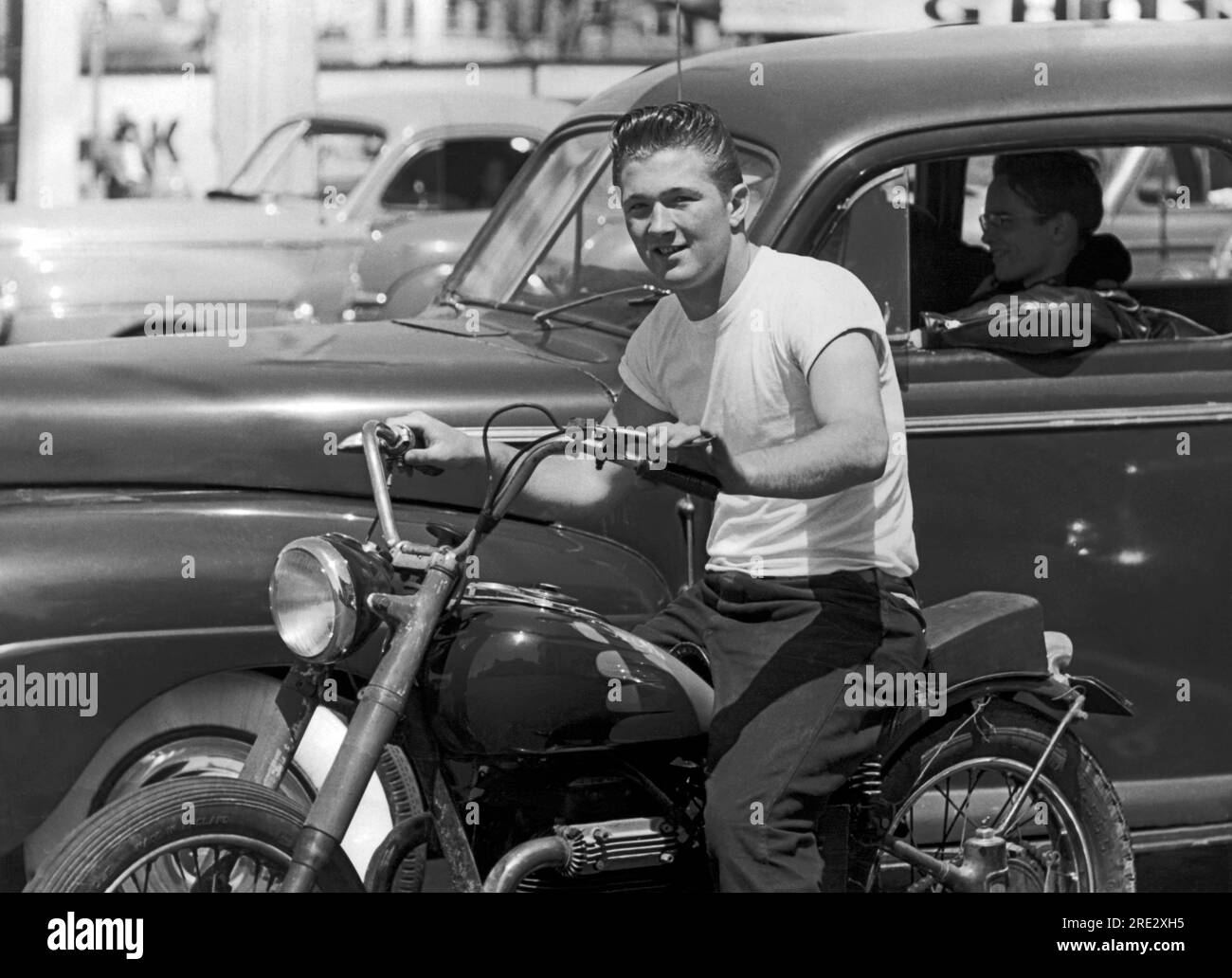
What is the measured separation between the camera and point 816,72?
429 cm

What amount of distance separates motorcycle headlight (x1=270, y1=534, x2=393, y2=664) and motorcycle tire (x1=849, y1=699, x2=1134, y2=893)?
44.7 inches

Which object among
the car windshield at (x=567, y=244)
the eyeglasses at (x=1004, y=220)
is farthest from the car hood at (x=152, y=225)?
the eyeglasses at (x=1004, y=220)

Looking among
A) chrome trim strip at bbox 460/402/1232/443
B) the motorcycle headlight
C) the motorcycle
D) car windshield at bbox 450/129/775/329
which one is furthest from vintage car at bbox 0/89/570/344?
the motorcycle headlight

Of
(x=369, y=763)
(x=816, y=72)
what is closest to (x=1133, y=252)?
(x=816, y=72)

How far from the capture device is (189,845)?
9.49 ft

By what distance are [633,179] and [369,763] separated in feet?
3.62

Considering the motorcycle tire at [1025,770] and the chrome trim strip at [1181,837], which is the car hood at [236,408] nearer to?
the motorcycle tire at [1025,770]

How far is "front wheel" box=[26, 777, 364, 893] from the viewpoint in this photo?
9.26ft

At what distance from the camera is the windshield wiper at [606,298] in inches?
169

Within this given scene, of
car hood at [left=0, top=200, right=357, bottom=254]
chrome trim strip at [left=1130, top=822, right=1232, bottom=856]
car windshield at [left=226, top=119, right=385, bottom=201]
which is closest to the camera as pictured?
chrome trim strip at [left=1130, top=822, right=1232, bottom=856]

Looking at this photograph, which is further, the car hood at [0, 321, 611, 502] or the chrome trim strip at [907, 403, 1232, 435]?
the chrome trim strip at [907, 403, 1232, 435]

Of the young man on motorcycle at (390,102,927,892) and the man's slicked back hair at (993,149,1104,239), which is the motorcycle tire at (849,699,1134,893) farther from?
the man's slicked back hair at (993,149,1104,239)

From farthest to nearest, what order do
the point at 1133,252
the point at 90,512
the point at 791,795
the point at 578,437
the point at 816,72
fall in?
the point at 1133,252
the point at 816,72
the point at 90,512
the point at 791,795
the point at 578,437
